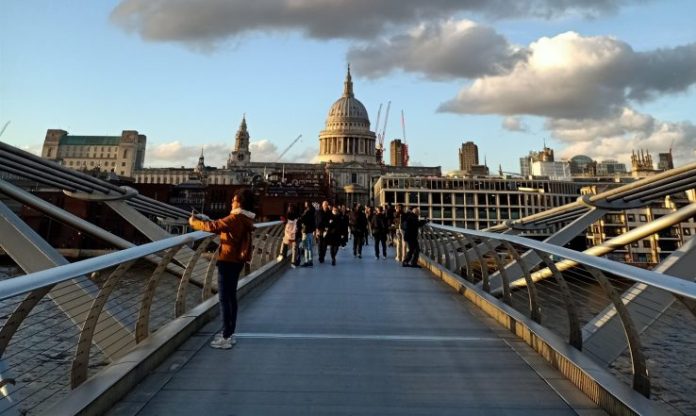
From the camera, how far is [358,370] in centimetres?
369

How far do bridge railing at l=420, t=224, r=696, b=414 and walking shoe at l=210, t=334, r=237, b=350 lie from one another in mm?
3083

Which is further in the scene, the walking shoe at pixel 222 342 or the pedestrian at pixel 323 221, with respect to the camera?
the pedestrian at pixel 323 221

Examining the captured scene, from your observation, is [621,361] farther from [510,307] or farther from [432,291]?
[510,307]

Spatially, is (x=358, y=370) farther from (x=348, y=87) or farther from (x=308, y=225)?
(x=348, y=87)

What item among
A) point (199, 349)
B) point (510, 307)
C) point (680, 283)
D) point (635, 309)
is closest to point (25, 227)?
point (199, 349)

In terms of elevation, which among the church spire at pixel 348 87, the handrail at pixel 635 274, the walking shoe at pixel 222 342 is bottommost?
the walking shoe at pixel 222 342

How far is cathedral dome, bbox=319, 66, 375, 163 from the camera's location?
128m

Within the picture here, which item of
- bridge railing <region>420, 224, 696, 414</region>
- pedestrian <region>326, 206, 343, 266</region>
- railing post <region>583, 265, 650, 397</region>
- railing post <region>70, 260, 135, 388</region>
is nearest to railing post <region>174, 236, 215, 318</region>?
railing post <region>70, 260, 135, 388</region>

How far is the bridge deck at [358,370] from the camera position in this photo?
303 centimetres

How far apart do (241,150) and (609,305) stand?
457 ft

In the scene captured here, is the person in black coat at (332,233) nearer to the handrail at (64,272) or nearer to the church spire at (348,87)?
the handrail at (64,272)

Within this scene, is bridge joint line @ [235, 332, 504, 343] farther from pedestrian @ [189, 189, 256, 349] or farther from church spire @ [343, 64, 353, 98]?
church spire @ [343, 64, 353, 98]

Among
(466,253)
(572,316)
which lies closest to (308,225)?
(466,253)

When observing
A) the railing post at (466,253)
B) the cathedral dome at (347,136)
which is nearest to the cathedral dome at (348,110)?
the cathedral dome at (347,136)
